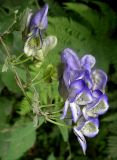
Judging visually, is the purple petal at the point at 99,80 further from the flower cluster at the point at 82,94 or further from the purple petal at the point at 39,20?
the purple petal at the point at 39,20

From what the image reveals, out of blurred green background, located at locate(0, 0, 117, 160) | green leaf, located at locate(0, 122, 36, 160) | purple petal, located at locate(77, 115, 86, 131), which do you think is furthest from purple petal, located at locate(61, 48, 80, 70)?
green leaf, located at locate(0, 122, 36, 160)

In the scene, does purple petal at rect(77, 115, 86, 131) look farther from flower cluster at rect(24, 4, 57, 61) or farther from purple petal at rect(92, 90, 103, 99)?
flower cluster at rect(24, 4, 57, 61)

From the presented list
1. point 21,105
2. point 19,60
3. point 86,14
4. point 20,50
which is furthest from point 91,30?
point 19,60

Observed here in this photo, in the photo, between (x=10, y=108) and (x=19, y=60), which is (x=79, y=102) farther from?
(x=10, y=108)

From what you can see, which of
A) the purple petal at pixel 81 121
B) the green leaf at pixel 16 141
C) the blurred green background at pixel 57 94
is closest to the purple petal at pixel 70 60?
the purple petal at pixel 81 121

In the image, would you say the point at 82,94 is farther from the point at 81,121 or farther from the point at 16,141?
the point at 16,141
